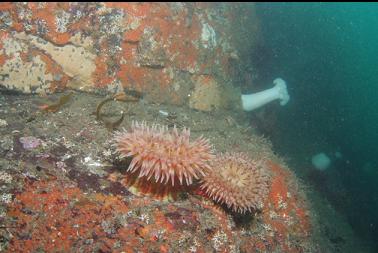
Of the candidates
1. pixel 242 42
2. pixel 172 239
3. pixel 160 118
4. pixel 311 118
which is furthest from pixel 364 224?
pixel 172 239

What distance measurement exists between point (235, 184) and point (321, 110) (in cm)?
1894

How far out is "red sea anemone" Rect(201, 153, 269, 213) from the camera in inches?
116

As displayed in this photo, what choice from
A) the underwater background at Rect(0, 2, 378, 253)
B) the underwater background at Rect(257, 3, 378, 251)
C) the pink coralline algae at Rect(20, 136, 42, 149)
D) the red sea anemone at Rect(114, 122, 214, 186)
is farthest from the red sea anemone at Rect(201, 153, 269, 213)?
the underwater background at Rect(257, 3, 378, 251)

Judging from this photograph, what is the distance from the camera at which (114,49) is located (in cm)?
493

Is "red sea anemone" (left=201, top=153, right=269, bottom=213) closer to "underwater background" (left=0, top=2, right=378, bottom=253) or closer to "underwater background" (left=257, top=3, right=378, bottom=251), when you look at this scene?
"underwater background" (left=0, top=2, right=378, bottom=253)

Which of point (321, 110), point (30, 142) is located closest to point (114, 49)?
point (30, 142)

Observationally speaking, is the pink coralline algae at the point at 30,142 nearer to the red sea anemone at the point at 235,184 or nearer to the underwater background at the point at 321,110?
the red sea anemone at the point at 235,184

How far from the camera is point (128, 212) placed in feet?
8.90

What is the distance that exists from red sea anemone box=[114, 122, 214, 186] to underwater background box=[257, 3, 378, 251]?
19.8 ft

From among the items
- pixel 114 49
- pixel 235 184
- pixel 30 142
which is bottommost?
pixel 30 142

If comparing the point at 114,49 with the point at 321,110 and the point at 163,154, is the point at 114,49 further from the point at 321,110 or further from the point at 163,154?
the point at 321,110

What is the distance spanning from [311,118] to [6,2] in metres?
16.2

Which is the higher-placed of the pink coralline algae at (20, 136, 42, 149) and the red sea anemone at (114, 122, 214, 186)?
the red sea anemone at (114, 122, 214, 186)

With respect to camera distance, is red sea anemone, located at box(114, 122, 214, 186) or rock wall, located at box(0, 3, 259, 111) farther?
rock wall, located at box(0, 3, 259, 111)
